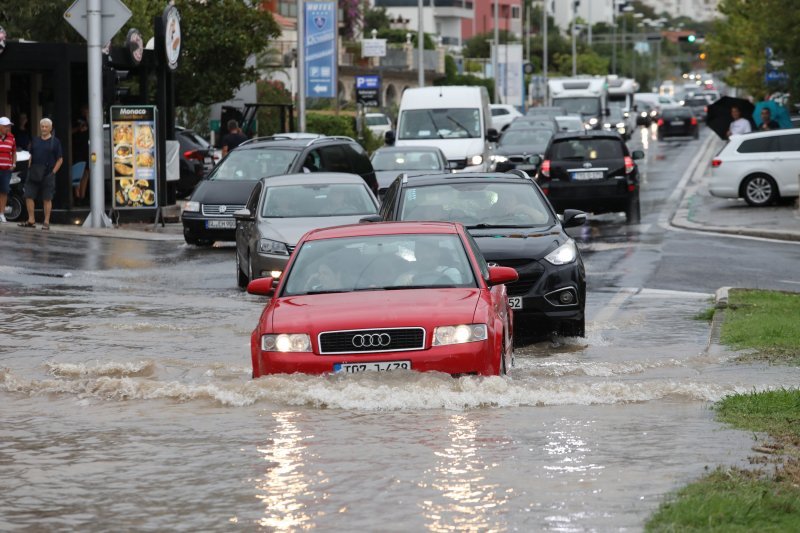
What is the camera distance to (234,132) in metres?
35.8

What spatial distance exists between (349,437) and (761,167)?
25754 mm

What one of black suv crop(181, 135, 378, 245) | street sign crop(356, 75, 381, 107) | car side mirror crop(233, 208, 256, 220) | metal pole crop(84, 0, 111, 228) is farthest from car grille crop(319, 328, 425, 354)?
street sign crop(356, 75, 381, 107)

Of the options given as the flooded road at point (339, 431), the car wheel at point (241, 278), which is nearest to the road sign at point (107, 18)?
the car wheel at point (241, 278)

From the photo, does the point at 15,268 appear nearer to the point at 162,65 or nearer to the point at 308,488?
the point at 162,65

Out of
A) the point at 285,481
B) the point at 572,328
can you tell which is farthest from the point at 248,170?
the point at 285,481

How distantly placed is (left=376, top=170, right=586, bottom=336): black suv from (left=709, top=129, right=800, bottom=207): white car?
1802 centimetres

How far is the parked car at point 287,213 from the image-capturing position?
19375 millimetres

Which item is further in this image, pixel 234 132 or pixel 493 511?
pixel 234 132

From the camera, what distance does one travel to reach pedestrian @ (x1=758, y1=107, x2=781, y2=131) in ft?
130

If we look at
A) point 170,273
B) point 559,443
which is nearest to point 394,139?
point 170,273

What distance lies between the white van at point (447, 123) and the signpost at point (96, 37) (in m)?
10.8

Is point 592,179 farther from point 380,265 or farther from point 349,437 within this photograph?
point 349,437

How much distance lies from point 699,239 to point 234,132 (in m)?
12.3

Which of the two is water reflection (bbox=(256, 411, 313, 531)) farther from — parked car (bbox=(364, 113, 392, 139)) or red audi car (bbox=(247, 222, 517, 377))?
parked car (bbox=(364, 113, 392, 139))
